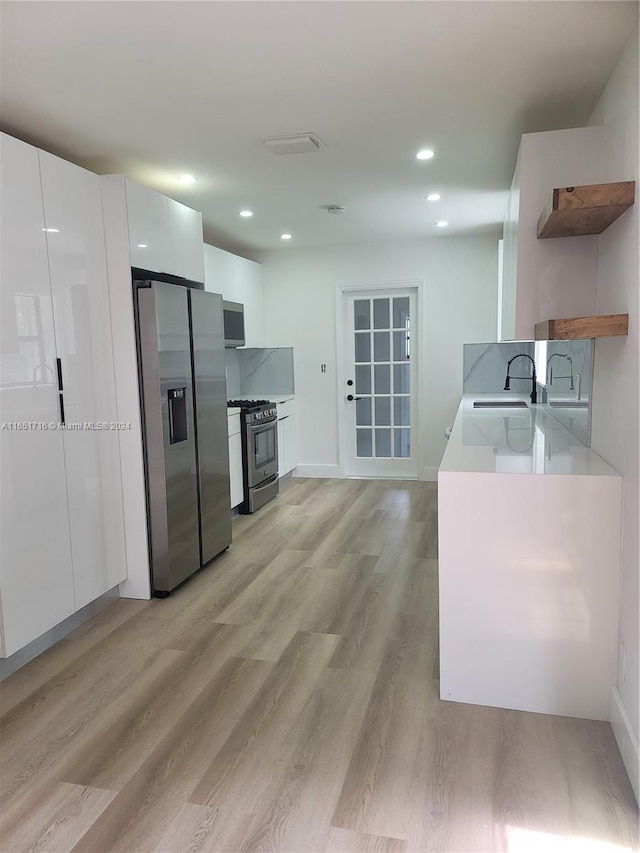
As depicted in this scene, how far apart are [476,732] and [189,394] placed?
7.74 feet

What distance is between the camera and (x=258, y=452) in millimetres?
5133

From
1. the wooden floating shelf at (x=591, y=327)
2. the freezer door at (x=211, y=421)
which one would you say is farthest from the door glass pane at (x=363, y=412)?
the wooden floating shelf at (x=591, y=327)

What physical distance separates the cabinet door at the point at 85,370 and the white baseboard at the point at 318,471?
10.7 ft

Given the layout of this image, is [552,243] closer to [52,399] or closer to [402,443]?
[52,399]

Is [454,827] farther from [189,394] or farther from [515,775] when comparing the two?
[189,394]

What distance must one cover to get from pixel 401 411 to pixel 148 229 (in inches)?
138

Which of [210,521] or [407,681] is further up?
[210,521]

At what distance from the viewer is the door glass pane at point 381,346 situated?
605 cm

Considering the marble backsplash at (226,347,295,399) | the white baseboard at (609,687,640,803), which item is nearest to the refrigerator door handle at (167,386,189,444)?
the white baseboard at (609,687,640,803)

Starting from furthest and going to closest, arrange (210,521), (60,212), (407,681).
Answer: (210,521) < (60,212) < (407,681)

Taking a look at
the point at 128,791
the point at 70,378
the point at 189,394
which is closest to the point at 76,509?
the point at 70,378

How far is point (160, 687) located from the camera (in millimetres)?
2443

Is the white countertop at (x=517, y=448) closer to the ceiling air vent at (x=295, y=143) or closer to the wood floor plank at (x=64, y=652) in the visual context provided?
the ceiling air vent at (x=295, y=143)

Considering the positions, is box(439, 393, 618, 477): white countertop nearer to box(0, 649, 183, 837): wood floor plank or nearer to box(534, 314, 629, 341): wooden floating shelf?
box(534, 314, 629, 341): wooden floating shelf
